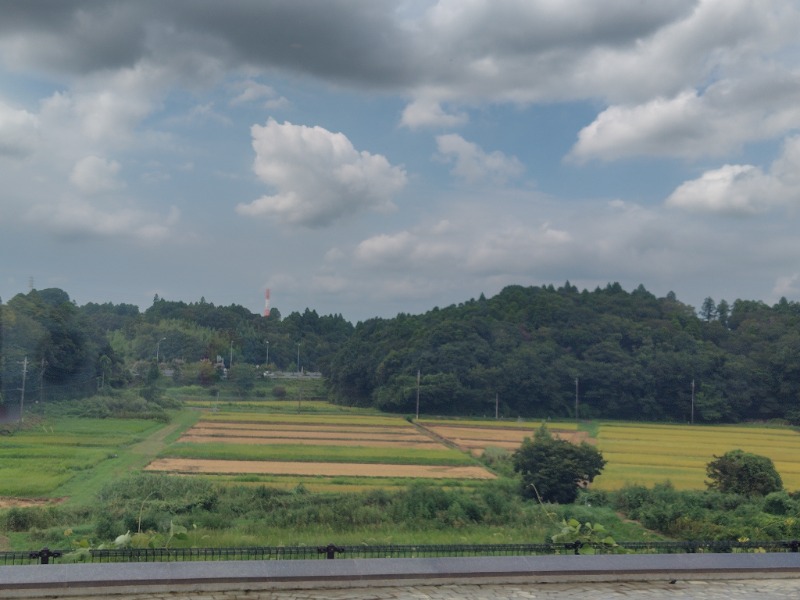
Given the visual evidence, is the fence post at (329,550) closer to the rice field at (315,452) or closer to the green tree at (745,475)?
the rice field at (315,452)

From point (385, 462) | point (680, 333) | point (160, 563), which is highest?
point (680, 333)

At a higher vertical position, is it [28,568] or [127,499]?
[28,568]

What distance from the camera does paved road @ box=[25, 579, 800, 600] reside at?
5.97 meters

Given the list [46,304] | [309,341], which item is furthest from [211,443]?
[309,341]

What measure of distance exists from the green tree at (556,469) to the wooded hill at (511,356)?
75.3 ft

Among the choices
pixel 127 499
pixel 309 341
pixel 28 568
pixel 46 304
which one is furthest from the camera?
pixel 309 341

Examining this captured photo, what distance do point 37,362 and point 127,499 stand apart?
2225cm

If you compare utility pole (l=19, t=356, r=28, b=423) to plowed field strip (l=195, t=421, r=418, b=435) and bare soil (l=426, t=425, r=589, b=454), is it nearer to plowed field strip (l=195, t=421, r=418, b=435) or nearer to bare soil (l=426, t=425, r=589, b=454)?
plowed field strip (l=195, t=421, r=418, b=435)

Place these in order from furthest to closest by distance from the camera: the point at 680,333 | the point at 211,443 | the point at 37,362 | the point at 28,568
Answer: the point at 680,333 < the point at 37,362 < the point at 211,443 < the point at 28,568

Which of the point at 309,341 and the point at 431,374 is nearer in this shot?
the point at 431,374

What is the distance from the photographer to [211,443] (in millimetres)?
28266

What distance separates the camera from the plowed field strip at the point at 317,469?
22.8 m

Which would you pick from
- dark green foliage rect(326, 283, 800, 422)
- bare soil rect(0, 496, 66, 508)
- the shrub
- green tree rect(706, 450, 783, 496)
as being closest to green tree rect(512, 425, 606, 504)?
green tree rect(706, 450, 783, 496)

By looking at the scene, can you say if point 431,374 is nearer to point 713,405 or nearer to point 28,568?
point 713,405
